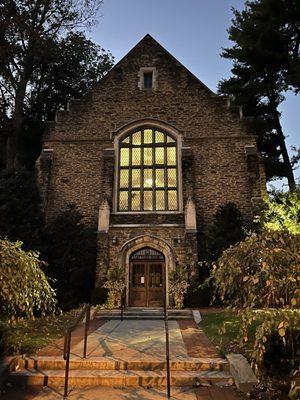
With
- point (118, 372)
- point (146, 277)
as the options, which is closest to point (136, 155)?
point (146, 277)

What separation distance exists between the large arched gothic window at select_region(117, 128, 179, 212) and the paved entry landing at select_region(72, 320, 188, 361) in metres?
6.89

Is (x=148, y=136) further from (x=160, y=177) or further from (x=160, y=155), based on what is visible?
(x=160, y=177)

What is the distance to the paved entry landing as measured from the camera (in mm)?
6660

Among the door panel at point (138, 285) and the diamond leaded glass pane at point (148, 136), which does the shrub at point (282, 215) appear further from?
the diamond leaded glass pane at point (148, 136)

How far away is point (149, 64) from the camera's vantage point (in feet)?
62.5

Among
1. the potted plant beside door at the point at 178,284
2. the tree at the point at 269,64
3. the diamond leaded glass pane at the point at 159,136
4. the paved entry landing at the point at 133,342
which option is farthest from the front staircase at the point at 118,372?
the tree at the point at 269,64

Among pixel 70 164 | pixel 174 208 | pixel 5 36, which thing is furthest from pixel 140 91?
pixel 5 36

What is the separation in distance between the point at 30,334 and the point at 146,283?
733cm

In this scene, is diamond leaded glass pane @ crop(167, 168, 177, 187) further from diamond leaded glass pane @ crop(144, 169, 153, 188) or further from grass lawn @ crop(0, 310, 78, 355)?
grass lawn @ crop(0, 310, 78, 355)

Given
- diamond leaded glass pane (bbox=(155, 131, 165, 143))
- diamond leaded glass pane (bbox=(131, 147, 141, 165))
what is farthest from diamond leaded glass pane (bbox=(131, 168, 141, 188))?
diamond leaded glass pane (bbox=(155, 131, 165, 143))

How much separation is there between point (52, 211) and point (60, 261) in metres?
3.65

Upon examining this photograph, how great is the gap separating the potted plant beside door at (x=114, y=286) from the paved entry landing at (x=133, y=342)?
2.98 metres

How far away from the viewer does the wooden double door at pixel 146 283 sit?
49.2 feet

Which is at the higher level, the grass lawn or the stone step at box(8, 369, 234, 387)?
the grass lawn
